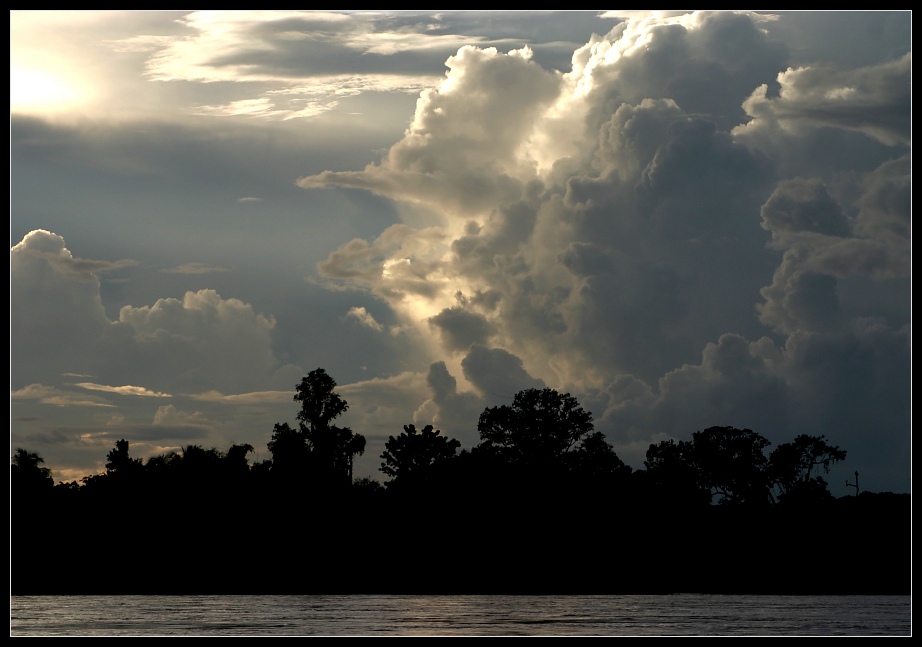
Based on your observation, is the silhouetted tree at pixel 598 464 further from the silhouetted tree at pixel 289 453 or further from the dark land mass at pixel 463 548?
the silhouetted tree at pixel 289 453

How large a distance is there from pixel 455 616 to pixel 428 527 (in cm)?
5567

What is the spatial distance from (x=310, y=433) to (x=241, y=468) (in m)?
8.64

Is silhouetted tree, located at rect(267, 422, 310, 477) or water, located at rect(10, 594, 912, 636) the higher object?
silhouetted tree, located at rect(267, 422, 310, 477)

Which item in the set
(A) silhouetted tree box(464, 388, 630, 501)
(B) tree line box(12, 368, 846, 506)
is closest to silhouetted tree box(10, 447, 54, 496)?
(B) tree line box(12, 368, 846, 506)

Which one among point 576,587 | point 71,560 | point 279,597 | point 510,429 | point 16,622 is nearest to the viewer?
point 16,622

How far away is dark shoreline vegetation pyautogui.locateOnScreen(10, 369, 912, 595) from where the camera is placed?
123688 millimetres

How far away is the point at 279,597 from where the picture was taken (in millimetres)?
108938

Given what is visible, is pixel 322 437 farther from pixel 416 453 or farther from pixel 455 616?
pixel 455 616

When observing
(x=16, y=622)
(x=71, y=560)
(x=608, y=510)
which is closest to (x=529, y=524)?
(x=608, y=510)

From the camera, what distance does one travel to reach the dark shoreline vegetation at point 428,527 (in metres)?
124

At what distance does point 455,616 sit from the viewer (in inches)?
2970

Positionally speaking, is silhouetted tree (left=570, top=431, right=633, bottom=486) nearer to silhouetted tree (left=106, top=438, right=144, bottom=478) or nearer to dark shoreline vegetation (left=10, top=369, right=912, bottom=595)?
dark shoreline vegetation (left=10, top=369, right=912, bottom=595)

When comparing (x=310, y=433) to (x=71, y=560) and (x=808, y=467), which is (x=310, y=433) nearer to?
(x=71, y=560)

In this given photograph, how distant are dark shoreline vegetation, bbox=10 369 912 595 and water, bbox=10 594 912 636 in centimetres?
1604
